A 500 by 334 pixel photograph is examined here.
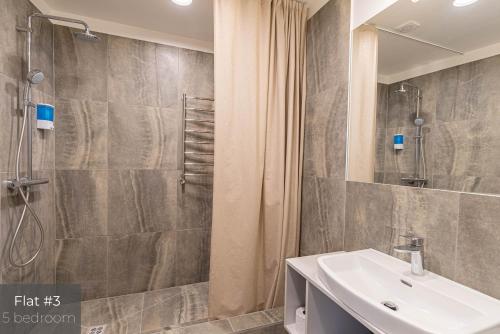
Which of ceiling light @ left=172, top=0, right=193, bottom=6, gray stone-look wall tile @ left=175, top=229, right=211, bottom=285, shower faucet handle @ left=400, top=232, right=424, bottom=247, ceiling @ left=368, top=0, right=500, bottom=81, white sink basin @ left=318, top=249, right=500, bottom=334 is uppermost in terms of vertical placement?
ceiling light @ left=172, top=0, right=193, bottom=6

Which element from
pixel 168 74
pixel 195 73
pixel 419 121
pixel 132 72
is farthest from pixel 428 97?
pixel 132 72

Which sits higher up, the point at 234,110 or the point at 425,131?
the point at 234,110

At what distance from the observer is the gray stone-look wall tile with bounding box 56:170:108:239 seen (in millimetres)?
1896

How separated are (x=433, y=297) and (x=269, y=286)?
1111mm

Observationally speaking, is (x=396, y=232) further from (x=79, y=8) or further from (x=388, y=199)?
(x=79, y=8)

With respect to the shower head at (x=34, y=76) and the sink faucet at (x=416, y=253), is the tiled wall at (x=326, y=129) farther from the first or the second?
the shower head at (x=34, y=76)

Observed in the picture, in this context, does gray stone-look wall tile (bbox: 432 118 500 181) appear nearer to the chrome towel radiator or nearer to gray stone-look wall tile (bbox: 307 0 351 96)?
gray stone-look wall tile (bbox: 307 0 351 96)

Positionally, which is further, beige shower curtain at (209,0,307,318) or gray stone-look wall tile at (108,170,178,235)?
gray stone-look wall tile at (108,170,178,235)

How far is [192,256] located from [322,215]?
4.51 feet

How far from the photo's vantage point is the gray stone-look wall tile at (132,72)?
1.98 m

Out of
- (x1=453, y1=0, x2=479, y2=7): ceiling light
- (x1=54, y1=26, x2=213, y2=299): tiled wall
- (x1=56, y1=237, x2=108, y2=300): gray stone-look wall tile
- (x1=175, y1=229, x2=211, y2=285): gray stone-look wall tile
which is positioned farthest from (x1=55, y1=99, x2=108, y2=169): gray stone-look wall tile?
(x1=453, y1=0, x2=479, y2=7): ceiling light

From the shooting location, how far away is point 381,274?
1066 mm

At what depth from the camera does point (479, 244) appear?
0.85 metres

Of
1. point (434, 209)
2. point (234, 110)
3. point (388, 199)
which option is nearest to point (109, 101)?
point (234, 110)
